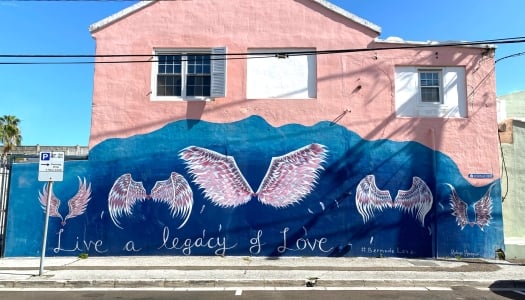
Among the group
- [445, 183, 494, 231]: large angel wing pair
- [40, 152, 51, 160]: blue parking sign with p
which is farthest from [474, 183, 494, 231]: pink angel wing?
[40, 152, 51, 160]: blue parking sign with p

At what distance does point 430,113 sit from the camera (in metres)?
13.0

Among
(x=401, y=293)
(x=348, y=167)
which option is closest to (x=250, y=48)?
(x=348, y=167)

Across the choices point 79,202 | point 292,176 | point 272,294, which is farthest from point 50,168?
point 292,176

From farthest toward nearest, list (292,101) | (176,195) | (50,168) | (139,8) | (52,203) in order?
(139,8)
(292,101)
(176,195)
(52,203)
(50,168)

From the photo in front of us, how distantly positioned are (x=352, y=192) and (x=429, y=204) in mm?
2181

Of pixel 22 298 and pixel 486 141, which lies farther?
pixel 486 141

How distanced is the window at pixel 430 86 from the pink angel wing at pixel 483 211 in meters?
3.09

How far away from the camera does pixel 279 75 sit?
13.1 meters

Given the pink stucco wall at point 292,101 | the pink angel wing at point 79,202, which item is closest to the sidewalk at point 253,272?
the pink angel wing at point 79,202

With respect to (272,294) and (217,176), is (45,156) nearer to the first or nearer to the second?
(217,176)

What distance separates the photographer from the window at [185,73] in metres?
13.0

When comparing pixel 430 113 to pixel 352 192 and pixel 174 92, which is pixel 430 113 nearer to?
pixel 352 192

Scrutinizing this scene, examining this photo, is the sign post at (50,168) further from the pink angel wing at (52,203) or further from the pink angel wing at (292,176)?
the pink angel wing at (292,176)

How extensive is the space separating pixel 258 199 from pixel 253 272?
2.87m
